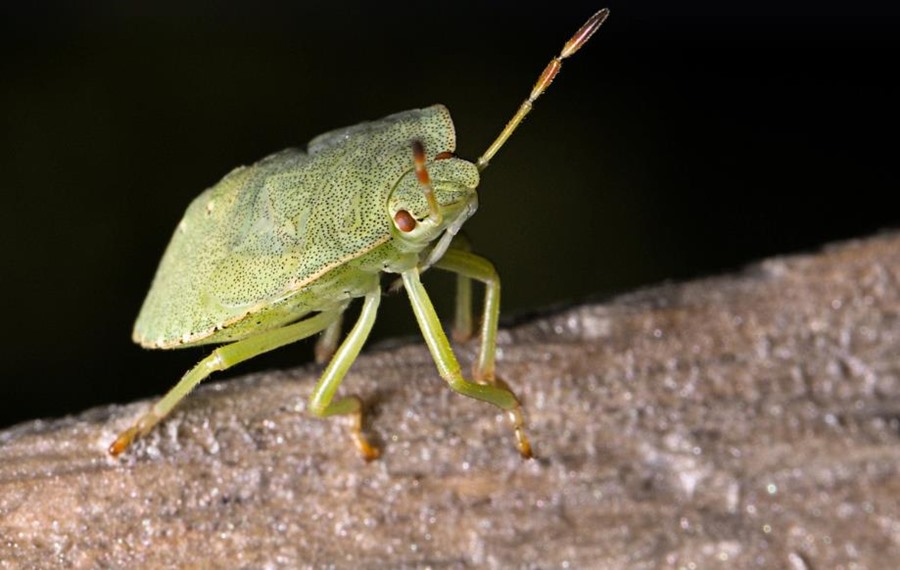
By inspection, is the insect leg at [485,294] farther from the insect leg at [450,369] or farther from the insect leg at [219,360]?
the insect leg at [219,360]

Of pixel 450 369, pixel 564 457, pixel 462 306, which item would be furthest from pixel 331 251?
pixel 564 457

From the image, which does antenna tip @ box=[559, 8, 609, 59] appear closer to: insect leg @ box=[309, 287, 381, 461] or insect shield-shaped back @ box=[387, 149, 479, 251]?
insect shield-shaped back @ box=[387, 149, 479, 251]

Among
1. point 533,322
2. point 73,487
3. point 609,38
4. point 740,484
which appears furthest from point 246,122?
point 740,484

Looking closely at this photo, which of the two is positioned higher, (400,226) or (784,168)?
(400,226)

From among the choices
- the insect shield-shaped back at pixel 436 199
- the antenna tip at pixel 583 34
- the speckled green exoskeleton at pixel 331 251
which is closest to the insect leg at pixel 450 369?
the speckled green exoskeleton at pixel 331 251

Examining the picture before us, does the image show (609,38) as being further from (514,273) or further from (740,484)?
(740,484)

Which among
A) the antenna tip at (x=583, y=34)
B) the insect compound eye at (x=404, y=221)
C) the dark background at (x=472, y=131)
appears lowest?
the dark background at (x=472, y=131)

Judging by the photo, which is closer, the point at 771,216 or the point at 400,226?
the point at 400,226
